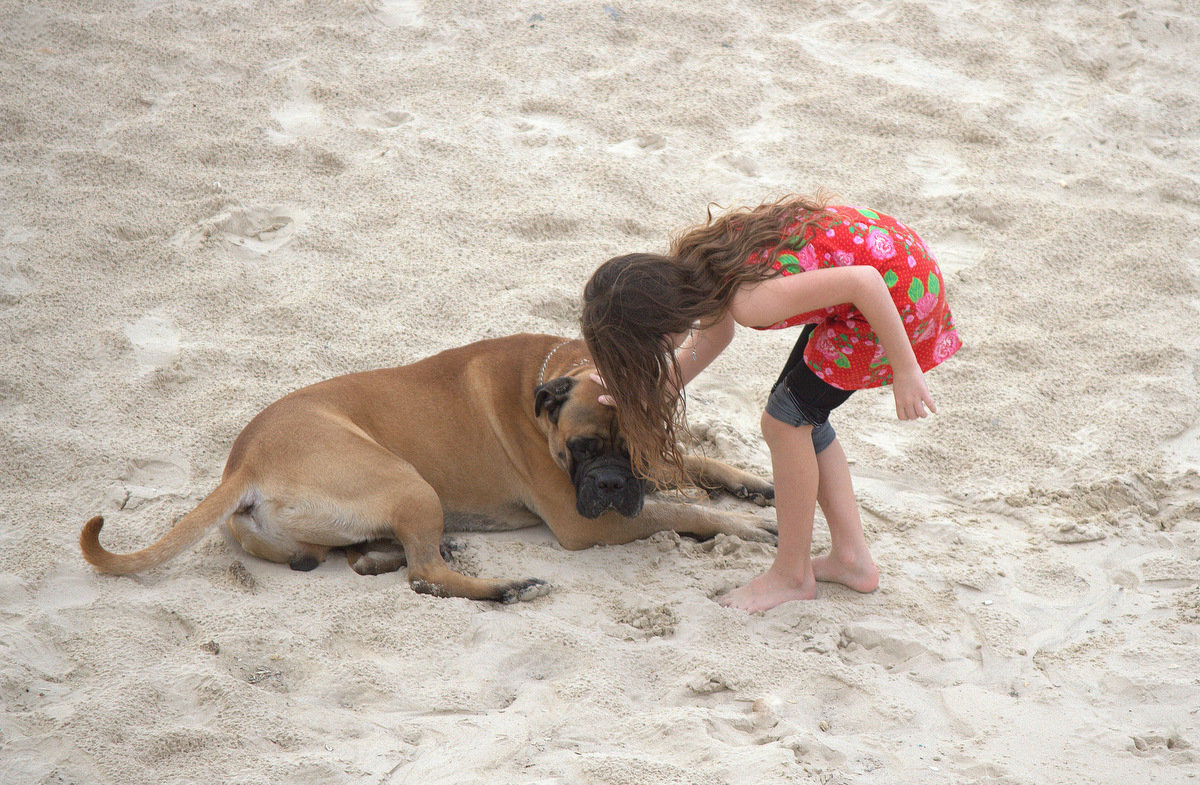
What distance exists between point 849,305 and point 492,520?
5.23 ft

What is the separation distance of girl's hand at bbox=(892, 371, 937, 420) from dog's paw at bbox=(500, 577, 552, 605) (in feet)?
4.19

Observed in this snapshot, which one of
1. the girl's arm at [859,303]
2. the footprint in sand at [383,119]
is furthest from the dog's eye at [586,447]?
the footprint in sand at [383,119]

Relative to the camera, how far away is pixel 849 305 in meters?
2.78

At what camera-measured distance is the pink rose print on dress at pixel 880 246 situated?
2.76m

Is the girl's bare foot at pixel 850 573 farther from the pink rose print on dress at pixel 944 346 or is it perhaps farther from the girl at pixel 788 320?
the pink rose print on dress at pixel 944 346

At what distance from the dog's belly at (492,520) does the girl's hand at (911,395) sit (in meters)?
1.58

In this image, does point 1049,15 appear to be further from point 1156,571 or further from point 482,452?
point 482,452

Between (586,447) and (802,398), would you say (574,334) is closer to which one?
(586,447)

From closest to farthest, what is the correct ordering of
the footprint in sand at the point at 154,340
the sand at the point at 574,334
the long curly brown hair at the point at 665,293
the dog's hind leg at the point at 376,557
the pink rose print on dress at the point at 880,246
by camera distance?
the sand at the point at 574,334 < the long curly brown hair at the point at 665,293 < the pink rose print on dress at the point at 880,246 < the dog's hind leg at the point at 376,557 < the footprint in sand at the point at 154,340

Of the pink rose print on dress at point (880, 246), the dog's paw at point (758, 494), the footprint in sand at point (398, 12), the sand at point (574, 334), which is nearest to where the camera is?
the sand at point (574, 334)

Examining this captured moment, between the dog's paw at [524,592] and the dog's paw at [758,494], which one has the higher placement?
the dog's paw at [758,494]

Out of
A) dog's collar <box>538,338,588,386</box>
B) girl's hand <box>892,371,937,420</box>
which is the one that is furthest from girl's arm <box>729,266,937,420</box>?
dog's collar <box>538,338,588,386</box>

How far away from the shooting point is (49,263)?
15.1ft

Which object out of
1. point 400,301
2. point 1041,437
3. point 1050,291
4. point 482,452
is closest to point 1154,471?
point 1041,437
